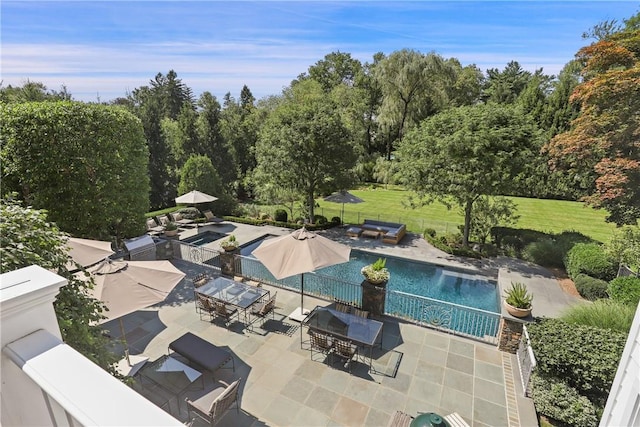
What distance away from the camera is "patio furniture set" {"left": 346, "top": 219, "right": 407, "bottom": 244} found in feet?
57.2

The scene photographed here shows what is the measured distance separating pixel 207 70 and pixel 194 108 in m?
22.5

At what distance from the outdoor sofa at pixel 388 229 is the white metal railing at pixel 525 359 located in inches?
390

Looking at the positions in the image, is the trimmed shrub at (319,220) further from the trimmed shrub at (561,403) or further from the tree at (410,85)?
the tree at (410,85)

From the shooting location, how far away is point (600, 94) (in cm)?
1281

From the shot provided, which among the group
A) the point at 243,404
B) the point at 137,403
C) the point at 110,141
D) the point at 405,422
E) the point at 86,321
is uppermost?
the point at 110,141

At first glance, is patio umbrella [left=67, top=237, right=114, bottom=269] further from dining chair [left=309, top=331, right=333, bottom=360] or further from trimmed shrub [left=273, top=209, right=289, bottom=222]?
trimmed shrub [left=273, top=209, right=289, bottom=222]

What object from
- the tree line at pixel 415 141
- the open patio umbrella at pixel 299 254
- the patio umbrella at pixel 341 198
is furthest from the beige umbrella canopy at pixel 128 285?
the patio umbrella at pixel 341 198

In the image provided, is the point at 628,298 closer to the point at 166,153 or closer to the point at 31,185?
the point at 31,185

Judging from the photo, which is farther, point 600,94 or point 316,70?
point 316,70

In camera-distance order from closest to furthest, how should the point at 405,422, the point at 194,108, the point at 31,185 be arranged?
1. the point at 405,422
2. the point at 31,185
3. the point at 194,108

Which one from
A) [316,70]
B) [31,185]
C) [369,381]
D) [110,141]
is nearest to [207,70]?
[110,141]

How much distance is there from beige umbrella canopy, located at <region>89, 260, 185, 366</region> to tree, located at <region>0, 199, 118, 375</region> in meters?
2.60

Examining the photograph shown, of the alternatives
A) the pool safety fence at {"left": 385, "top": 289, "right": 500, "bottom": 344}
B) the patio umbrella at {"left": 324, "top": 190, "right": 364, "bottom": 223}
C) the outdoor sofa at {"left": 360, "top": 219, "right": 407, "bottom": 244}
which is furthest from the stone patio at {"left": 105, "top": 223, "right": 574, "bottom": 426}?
the patio umbrella at {"left": 324, "top": 190, "right": 364, "bottom": 223}

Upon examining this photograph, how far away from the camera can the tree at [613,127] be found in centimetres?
1221
